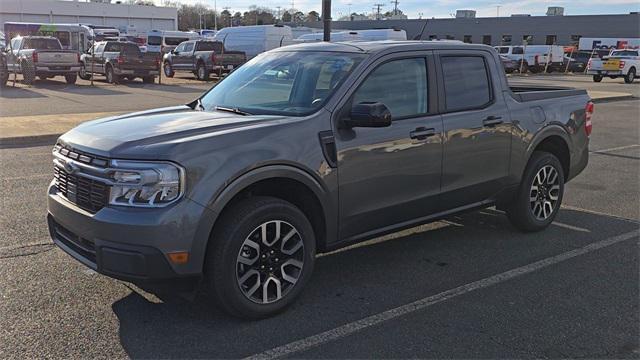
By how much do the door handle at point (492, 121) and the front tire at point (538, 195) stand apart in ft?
2.30

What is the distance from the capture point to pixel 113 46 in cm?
2538

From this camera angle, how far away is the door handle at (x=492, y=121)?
521 cm

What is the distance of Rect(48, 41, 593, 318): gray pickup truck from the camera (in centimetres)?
349

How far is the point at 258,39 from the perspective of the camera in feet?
107

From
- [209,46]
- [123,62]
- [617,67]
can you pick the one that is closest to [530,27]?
[617,67]

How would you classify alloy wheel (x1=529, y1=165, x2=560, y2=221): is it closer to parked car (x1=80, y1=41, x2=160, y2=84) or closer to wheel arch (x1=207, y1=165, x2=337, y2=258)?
wheel arch (x1=207, y1=165, x2=337, y2=258)

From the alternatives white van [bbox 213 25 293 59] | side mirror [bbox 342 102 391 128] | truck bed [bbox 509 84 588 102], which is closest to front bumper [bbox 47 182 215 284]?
side mirror [bbox 342 102 391 128]

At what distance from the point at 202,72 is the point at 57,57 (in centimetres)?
682

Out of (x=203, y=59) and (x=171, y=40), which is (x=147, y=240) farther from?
(x=171, y=40)

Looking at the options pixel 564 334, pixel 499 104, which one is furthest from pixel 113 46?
pixel 564 334

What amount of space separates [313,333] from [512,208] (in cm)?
290

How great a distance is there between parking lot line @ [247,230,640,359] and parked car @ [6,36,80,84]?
22.0m

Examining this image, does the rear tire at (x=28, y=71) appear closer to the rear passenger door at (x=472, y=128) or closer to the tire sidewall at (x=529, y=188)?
the rear passenger door at (x=472, y=128)

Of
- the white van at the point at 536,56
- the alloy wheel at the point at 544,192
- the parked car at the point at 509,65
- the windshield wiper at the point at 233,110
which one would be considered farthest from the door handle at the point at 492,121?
the white van at the point at 536,56
